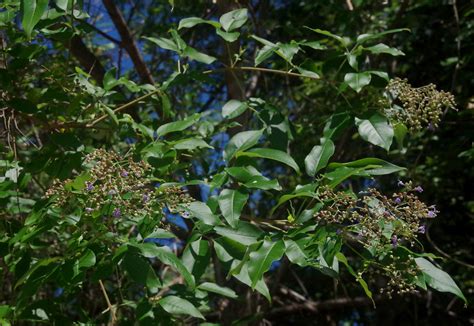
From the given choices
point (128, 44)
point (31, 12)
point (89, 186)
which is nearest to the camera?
point (89, 186)

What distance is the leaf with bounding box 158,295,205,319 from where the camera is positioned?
170cm

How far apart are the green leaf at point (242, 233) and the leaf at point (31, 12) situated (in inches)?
23.5

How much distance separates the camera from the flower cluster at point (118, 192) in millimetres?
1414

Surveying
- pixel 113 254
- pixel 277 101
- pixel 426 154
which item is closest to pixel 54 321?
pixel 113 254

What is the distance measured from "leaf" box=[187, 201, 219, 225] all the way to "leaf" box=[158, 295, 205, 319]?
32 centimetres

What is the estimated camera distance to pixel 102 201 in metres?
1.42

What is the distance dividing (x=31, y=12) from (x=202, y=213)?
1.89 ft

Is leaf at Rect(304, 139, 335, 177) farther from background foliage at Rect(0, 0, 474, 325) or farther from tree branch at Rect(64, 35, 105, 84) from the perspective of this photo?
tree branch at Rect(64, 35, 105, 84)

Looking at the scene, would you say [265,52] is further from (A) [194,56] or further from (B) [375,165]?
(B) [375,165]

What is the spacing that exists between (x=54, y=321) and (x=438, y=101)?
112 cm

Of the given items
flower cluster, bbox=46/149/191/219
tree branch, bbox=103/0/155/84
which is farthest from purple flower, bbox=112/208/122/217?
tree branch, bbox=103/0/155/84

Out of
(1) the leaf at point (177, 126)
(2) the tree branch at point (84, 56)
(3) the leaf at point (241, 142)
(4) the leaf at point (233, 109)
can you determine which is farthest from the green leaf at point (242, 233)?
(2) the tree branch at point (84, 56)

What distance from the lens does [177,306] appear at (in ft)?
5.65

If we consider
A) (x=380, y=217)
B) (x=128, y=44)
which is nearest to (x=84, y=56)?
(x=128, y=44)
